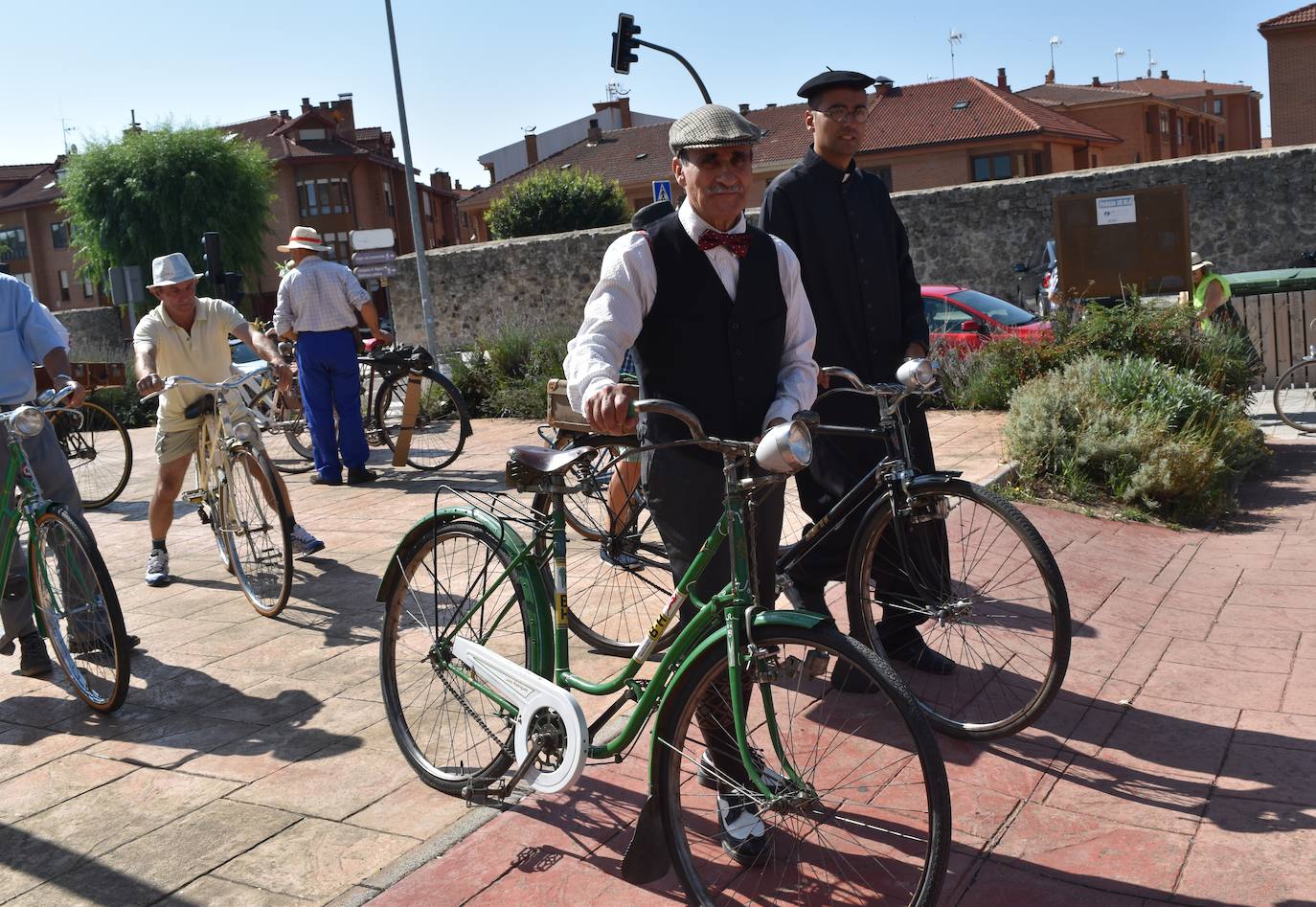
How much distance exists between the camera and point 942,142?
Answer: 5106 centimetres

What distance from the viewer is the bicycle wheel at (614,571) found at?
16.3 feet

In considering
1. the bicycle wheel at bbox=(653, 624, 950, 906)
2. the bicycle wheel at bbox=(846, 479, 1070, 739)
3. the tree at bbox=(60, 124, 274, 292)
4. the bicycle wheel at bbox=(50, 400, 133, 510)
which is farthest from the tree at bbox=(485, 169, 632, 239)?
the bicycle wheel at bbox=(653, 624, 950, 906)

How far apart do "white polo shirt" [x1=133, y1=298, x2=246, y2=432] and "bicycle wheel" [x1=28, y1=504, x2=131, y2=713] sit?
157 centimetres

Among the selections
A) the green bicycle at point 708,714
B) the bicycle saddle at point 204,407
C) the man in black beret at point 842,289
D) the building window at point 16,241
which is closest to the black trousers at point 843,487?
the man in black beret at point 842,289

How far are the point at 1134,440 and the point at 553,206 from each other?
39.8 m

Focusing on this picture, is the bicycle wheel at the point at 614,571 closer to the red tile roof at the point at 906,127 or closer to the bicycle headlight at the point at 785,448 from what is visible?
the bicycle headlight at the point at 785,448

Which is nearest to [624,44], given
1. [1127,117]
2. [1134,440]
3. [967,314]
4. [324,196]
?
[967,314]

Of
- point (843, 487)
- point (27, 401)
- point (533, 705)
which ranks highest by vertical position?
point (27, 401)

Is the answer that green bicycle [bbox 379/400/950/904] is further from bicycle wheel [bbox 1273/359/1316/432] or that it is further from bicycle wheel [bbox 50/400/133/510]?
bicycle wheel [bbox 1273/359/1316/432]

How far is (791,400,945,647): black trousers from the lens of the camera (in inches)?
174

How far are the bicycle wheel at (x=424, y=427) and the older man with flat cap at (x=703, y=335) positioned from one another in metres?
7.11

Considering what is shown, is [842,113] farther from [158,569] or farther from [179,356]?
[158,569]

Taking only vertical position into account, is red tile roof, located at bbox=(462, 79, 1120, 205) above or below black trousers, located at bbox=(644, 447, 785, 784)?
above

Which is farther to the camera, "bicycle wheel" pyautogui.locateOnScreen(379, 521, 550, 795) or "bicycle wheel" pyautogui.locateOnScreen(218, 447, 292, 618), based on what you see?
Answer: "bicycle wheel" pyautogui.locateOnScreen(218, 447, 292, 618)
